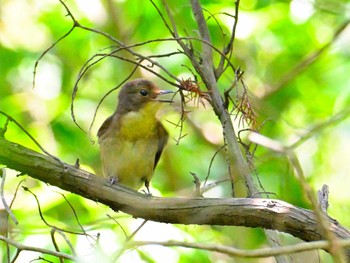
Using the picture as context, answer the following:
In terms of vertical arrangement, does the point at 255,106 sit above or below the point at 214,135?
below

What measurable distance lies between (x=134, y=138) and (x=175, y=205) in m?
1.58

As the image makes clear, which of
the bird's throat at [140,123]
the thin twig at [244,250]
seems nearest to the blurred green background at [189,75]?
the bird's throat at [140,123]

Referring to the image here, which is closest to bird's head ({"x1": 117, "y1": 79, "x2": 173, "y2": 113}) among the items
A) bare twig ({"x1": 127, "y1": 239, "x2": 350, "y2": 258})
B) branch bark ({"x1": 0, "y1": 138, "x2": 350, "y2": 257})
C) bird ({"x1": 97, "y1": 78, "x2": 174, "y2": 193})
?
bird ({"x1": 97, "y1": 78, "x2": 174, "y2": 193})

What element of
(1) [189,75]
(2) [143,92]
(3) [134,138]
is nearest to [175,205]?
(3) [134,138]

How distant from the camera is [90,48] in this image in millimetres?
5414

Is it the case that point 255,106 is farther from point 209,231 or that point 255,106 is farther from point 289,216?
point 209,231

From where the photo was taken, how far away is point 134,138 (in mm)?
4344

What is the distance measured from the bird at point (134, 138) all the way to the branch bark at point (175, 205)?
1299 millimetres

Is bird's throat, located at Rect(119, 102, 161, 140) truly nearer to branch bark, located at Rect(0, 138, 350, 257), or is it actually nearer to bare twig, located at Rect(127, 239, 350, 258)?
branch bark, located at Rect(0, 138, 350, 257)

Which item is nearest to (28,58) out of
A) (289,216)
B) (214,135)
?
(214,135)

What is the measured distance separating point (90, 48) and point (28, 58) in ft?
1.45

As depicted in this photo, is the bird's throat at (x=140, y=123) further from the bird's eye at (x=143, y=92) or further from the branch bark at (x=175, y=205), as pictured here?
the branch bark at (x=175, y=205)

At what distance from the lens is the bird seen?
171 inches

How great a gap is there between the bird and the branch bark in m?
1.30
